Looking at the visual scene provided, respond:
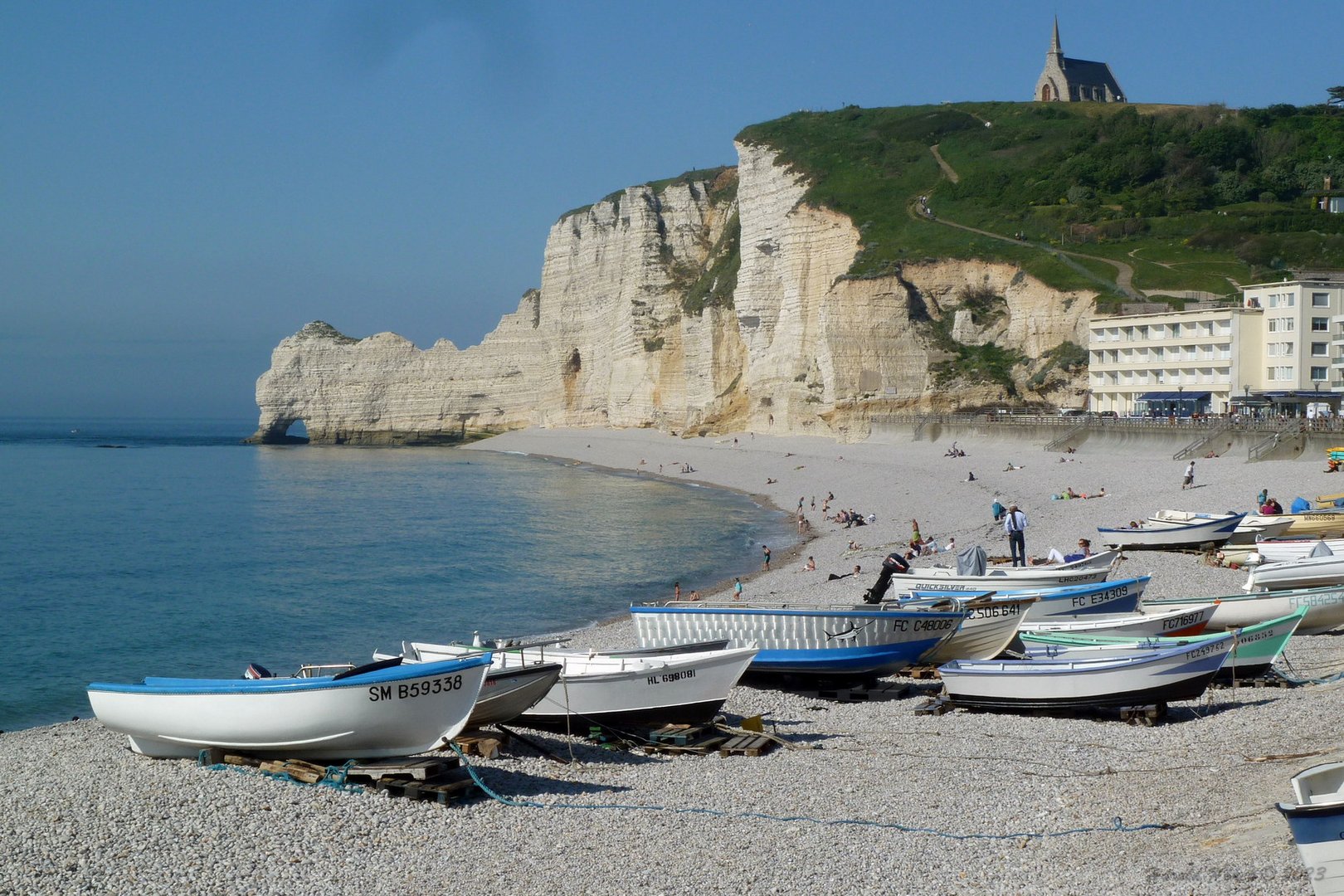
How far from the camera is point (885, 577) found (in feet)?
54.1

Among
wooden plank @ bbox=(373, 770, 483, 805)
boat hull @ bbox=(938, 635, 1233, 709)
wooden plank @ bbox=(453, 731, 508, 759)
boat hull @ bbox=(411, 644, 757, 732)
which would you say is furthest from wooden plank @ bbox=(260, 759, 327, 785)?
boat hull @ bbox=(938, 635, 1233, 709)

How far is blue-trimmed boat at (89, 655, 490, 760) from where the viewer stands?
34.4ft

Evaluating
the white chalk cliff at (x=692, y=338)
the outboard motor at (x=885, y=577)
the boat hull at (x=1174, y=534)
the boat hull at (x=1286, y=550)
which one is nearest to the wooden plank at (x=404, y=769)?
the outboard motor at (x=885, y=577)

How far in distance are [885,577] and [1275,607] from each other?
205 inches

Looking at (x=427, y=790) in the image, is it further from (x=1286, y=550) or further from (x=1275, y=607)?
(x=1286, y=550)

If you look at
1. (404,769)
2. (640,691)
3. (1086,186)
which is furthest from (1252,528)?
(1086,186)

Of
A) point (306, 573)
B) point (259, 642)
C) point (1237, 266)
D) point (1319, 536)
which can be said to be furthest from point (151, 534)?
point (1237, 266)

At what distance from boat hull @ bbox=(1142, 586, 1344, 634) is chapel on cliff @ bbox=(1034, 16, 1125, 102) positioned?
115 meters

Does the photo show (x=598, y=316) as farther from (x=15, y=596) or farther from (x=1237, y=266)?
(x=15, y=596)

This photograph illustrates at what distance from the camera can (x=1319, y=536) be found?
2288 cm

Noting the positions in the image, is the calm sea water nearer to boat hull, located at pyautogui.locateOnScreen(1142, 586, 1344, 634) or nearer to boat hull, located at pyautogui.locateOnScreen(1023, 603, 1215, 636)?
boat hull, located at pyautogui.locateOnScreen(1023, 603, 1215, 636)

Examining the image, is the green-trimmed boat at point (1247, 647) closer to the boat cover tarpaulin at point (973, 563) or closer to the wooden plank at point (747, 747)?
the wooden plank at point (747, 747)

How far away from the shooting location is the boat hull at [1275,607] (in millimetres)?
15531

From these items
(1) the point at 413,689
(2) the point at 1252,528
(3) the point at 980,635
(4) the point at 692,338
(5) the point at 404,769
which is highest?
(4) the point at 692,338
